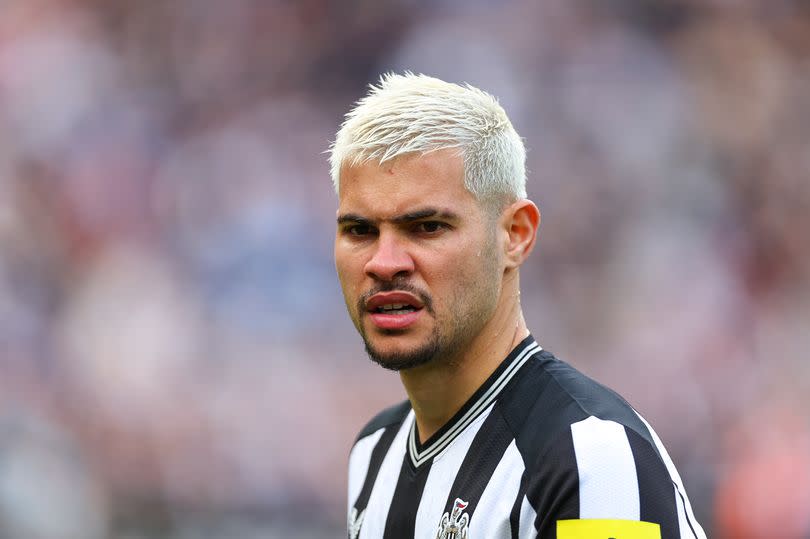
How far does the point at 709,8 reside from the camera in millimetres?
6055

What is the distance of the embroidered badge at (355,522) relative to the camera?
7.76 feet

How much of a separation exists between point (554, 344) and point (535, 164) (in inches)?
42.2

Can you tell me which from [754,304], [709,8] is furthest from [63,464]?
[709,8]

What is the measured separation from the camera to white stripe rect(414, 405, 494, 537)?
6.59ft

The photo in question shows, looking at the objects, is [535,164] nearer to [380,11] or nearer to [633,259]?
[633,259]

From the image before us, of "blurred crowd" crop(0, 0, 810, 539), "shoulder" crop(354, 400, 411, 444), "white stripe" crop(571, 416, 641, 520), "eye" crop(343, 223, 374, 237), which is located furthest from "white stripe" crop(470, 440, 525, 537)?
"blurred crowd" crop(0, 0, 810, 539)

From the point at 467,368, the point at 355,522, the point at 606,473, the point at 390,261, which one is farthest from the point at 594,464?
the point at 355,522

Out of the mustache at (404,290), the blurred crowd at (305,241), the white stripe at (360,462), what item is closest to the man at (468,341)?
the mustache at (404,290)

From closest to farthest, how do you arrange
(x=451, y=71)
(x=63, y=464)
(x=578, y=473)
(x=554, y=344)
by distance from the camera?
(x=578, y=473) → (x=63, y=464) → (x=554, y=344) → (x=451, y=71)

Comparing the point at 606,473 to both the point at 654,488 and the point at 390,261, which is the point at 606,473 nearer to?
the point at 654,488

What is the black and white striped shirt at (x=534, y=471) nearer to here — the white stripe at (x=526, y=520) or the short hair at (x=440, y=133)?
the white stripe at (x=526, y=520)

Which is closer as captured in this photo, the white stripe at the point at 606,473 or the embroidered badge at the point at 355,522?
the white stripe at the point at 606,473

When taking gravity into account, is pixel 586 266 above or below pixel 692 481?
above

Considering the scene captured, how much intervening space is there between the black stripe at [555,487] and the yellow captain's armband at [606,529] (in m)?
0.02
